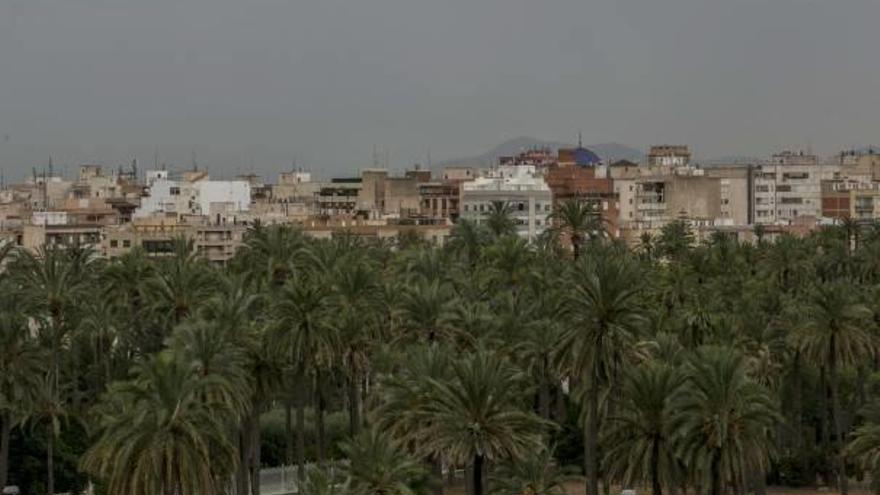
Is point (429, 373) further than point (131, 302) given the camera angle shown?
No

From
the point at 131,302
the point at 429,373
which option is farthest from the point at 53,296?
the point at 429,373

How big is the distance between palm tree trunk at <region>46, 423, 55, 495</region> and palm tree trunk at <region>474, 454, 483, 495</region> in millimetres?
20598

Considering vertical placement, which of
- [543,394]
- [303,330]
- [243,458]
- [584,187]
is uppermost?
[584,187]

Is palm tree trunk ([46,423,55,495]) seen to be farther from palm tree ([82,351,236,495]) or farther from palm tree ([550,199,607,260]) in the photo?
palm tree ([550,199,607,260])

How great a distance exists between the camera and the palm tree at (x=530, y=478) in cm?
4691

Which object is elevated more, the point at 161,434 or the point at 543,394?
the point at 161,434

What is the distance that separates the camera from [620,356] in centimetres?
5425

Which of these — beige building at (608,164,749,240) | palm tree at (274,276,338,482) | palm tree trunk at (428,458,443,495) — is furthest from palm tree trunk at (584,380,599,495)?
beige building at (608,164,749,240)

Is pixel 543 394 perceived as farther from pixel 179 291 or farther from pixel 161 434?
pixel 161 434

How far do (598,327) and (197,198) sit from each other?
463 feet

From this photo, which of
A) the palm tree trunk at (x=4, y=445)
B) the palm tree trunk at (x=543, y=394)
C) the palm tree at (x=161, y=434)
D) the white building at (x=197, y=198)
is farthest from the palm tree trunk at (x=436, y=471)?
the white building at (x=197, y=198)

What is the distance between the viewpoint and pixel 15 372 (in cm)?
6003

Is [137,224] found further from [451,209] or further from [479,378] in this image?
[479,378]

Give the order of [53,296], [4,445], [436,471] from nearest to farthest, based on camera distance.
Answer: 1. [436,471]
2. [4,445]
3. [53,296]
